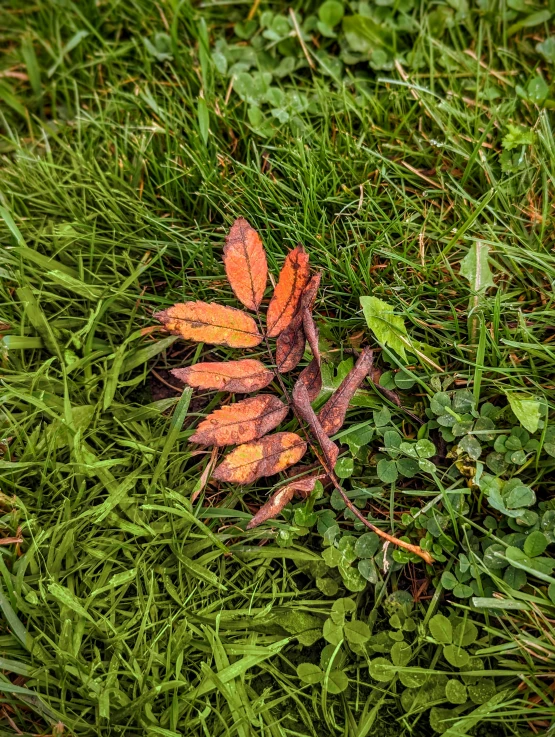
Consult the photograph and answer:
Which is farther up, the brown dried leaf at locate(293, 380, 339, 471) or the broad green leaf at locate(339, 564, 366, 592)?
the brown dried leaf at locate(293, 380, 339, 471)

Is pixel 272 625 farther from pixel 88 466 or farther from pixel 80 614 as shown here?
pixel 88 466

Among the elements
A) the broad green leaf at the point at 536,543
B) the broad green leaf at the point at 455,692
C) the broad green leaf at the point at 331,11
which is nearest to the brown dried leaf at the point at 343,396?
the broad green leaf at the point at 536,543

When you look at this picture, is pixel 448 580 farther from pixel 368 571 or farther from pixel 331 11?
pixel 331 11

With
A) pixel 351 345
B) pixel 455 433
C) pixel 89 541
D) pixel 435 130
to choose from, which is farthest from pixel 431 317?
pixel 89 541

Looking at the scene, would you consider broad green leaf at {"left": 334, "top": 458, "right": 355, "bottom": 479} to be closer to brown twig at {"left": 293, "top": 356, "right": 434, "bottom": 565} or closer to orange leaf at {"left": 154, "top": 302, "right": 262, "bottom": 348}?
brown twig at {"left": 293, "top": 356, "right": 434, "bottom": 565}

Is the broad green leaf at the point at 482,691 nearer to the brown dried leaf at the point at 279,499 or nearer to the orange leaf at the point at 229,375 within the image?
the brown dried leaf at the point at 279,499

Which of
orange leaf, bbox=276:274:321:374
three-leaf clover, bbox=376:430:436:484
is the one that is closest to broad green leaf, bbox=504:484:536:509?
three-leaf clover, bbox=376:430:436:484
